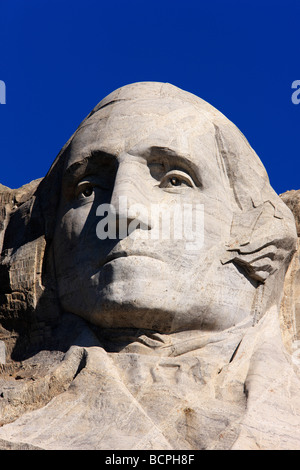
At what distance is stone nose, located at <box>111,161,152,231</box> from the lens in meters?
9.48

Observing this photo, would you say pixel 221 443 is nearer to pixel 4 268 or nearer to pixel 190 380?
pixel 190 380

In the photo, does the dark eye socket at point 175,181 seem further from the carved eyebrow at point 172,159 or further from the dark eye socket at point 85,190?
the dark eye socket at point 85,190

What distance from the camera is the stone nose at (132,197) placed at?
31.1 ft

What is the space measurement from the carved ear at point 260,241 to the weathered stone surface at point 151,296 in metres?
0.01

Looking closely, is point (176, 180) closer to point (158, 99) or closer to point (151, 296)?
point (158, 99)

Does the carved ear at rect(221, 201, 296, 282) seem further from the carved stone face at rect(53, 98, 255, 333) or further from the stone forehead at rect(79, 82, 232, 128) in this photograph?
the stone forehead at rect(79, 82, 232, 128)

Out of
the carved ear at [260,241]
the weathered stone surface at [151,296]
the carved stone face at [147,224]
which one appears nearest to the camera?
the weathered stone surface at [151,296]

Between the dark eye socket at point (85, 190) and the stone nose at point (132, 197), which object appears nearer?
the stone nose at point (132, 197)

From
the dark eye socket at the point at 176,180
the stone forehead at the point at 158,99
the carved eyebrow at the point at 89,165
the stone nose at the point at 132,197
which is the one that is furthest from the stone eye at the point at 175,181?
the stone forehead at the point at 158,99

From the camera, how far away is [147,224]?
958cm

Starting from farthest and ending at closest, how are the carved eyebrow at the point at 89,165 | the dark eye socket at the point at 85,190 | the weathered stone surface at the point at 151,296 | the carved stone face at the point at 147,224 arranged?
1. the dark eye socket at the point at 85,190
2. the carved eyebrow at the point at 89,165
3. the carved stone face at the point at 147,224
4. the weathered stone surface at the point at 151,296

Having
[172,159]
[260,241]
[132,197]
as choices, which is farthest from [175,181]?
[260,241]

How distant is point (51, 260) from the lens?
34.1 ft
